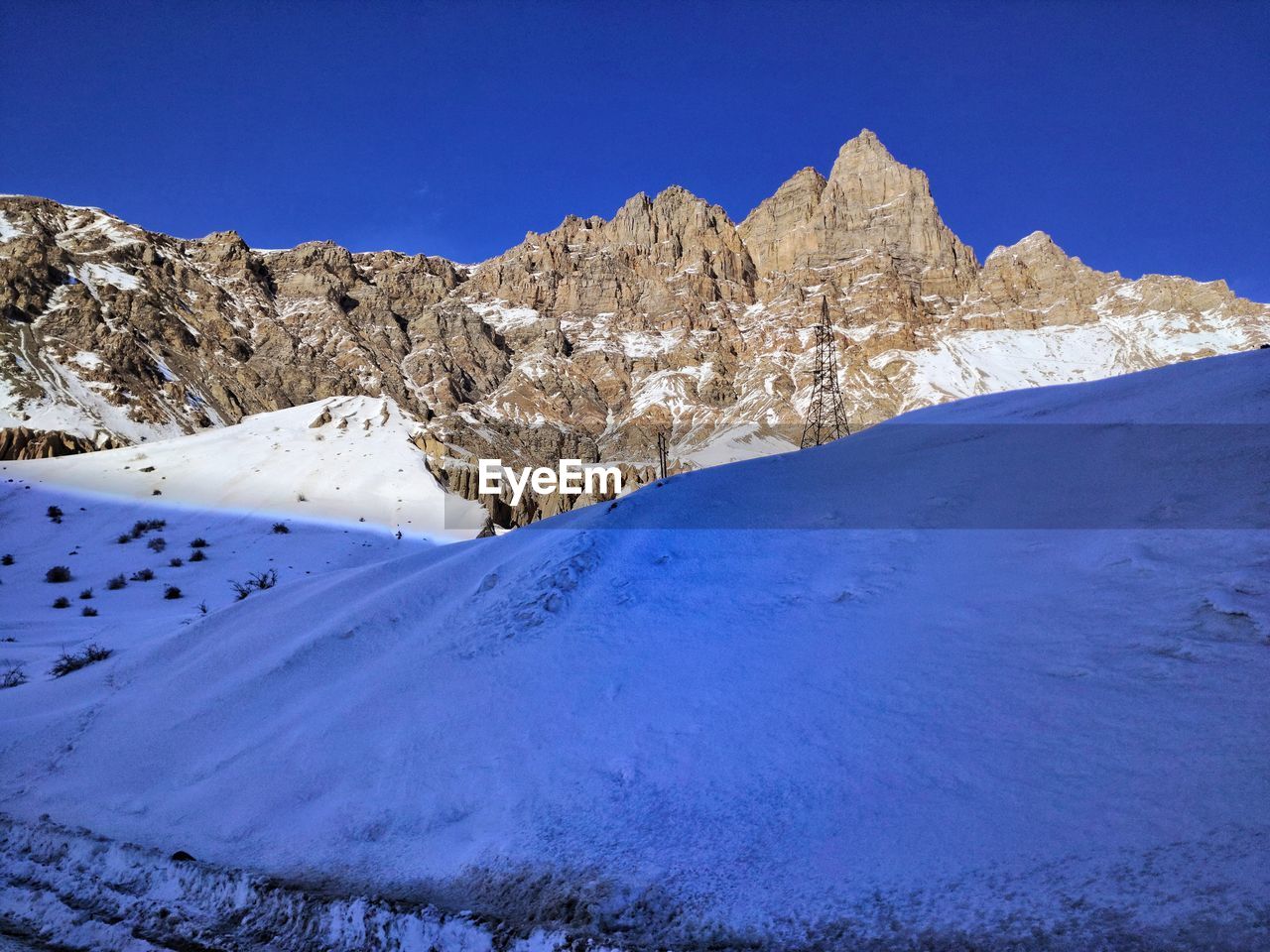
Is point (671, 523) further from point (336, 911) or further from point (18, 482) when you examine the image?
point (18, 482)

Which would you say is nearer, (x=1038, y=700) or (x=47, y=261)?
(x=1038, y=700)

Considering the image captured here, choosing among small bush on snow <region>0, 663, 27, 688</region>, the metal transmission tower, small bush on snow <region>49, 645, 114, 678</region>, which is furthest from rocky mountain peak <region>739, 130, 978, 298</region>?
small bush on snow <region>0, 663, 27, 688</region>

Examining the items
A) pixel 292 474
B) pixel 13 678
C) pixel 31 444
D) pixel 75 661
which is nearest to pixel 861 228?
pixel 31 444

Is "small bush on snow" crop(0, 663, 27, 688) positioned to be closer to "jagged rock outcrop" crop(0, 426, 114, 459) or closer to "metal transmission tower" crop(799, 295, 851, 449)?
Answer: "metal transmission tower" crop(799, 295, 851, 449)

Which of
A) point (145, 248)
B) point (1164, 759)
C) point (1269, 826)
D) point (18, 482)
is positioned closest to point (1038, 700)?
point (1164, 759)

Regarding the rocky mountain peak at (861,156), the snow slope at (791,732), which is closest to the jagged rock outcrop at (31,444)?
the snow slope at (791,732)

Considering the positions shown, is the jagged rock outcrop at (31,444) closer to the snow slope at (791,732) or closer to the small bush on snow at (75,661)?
the small bush on snow at (75,661)

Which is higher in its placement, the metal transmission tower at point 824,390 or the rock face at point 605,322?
the rock face at point 605,322
